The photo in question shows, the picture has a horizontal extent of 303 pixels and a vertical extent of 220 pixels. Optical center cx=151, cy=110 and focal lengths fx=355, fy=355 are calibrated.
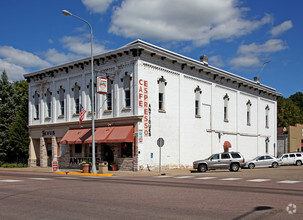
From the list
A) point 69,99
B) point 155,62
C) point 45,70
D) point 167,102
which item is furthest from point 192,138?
point 45,70

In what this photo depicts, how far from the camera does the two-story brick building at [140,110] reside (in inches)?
1167

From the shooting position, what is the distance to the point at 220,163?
29.7 metres

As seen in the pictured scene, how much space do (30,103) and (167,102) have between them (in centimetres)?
1762

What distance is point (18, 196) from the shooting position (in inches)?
505

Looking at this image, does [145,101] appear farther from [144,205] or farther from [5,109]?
[5,109]

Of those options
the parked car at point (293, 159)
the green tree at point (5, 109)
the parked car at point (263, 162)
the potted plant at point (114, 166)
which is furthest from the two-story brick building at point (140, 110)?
the parked car at point (293, 159)

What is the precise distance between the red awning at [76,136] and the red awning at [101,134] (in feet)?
3.26

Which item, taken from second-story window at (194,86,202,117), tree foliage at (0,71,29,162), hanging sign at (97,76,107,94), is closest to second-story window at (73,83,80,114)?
hanging sign at (97,76,107,94)

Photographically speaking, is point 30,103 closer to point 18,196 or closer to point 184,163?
point 184,163

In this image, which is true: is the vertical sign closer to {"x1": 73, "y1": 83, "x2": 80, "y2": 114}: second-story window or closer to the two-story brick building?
the two-story brick building

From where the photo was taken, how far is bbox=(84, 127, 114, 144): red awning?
98.6 ft

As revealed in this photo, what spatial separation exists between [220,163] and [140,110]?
26.4ft

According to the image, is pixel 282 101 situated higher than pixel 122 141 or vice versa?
pixel 282 101

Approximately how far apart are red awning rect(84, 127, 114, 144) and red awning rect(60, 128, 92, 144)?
994mm
